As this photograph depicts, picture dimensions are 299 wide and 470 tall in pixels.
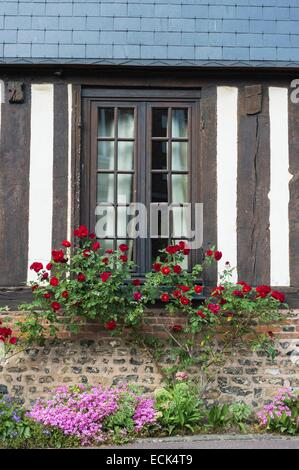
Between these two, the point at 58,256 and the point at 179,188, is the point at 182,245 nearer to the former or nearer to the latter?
the point at 179,188

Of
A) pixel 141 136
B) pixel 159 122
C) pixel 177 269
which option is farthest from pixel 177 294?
pixel 159 122

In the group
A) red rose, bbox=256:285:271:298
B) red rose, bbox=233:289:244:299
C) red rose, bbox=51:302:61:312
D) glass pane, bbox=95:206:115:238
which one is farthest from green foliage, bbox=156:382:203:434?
glass pane, bbox=95:206:115:238

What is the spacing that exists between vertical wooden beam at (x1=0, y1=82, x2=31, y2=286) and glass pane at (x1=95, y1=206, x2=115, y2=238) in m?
0.68

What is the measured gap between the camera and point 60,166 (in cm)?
656

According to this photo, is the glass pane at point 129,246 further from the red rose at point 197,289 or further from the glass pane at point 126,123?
the glass pane at point 126,123

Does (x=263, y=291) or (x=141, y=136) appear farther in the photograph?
(x=141, y=136)

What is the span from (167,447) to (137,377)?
3.19 feet

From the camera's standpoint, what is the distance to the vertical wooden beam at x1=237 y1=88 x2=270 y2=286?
6.52 metres

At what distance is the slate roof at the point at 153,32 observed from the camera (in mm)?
6621

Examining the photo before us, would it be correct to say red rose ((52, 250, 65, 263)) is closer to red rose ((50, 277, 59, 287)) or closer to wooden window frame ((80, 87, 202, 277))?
red rose ((50, 277, 59, 287))

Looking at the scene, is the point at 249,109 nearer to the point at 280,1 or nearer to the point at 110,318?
the point at 280,1

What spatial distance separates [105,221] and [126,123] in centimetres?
97

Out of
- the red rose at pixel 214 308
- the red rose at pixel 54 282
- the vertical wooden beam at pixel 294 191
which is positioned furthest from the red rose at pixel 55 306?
the vertical wooden beam at pixel 294 191

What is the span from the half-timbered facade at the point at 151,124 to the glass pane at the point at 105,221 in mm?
44
